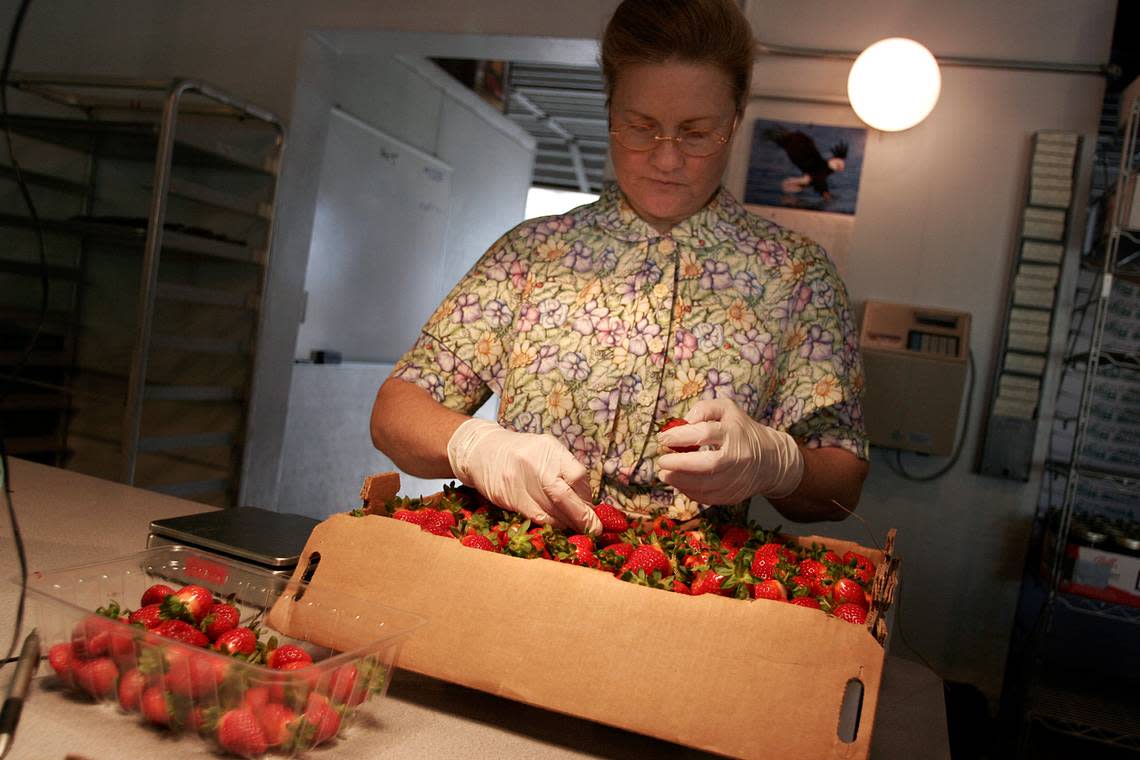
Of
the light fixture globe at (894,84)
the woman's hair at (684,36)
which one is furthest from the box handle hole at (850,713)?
the light fixture globe at (894,84)

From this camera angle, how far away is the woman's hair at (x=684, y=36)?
1437 mm

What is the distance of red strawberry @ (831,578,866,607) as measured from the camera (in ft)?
3.23

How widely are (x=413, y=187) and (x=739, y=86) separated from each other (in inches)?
157

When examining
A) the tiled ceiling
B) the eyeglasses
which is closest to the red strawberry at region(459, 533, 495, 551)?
the eyeglasses

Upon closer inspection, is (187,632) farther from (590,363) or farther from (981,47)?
(981,47)

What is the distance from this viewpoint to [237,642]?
87 cm

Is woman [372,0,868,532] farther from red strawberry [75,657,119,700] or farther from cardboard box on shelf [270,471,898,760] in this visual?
red strawberry [75,657,119,700]

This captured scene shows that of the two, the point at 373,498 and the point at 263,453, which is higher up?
the point at 373,498

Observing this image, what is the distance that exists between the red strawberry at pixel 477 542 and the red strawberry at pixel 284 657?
0.20m

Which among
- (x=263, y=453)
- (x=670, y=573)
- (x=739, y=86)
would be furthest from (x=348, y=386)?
(x=670, y=573)

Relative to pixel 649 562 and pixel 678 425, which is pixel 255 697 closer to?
pixel 649 562

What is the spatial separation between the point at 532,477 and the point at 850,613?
17.2 inches

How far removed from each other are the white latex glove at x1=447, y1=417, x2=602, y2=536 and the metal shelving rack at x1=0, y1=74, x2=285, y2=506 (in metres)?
2.53

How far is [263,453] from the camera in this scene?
3.91 m
